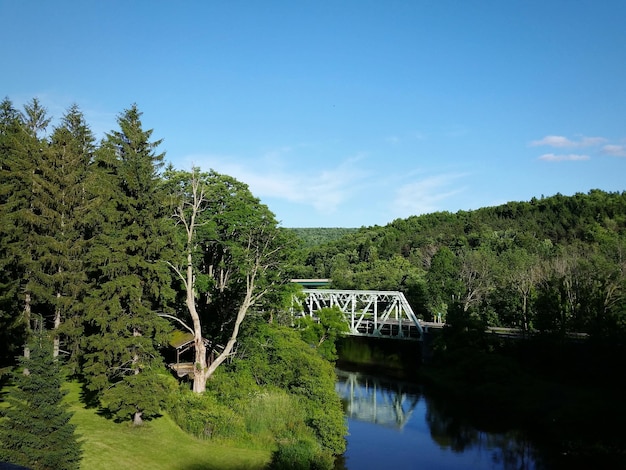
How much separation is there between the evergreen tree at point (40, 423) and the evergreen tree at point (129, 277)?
677 cm

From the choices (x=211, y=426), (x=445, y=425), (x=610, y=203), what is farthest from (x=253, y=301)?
(x=610, y=203)

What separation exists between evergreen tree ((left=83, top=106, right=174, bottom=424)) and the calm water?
11135mm

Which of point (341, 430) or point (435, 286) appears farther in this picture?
point (435, 286)

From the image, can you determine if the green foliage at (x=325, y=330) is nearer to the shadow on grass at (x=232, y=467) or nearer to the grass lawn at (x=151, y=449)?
the grass lawn at (x=151, y=449)

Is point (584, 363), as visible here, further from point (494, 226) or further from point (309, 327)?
point (494, 226)

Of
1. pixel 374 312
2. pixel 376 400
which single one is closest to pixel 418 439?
pixel 376 400

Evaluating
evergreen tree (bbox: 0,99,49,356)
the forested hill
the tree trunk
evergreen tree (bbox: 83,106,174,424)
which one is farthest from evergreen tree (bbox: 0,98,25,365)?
the forested hill

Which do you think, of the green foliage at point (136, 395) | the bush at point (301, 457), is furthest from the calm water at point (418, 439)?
the green foliage at point (136, 395)

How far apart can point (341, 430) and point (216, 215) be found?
15016mm

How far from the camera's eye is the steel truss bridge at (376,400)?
36156mm

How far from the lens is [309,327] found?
50000 millimetres

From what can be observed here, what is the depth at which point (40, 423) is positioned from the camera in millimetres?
15719

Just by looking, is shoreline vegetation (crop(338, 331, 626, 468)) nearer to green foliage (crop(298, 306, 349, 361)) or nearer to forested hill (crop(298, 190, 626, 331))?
forested hill (crop(298, 190, 626, 331))

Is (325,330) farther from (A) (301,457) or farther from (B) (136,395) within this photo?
(B) (136,395)
